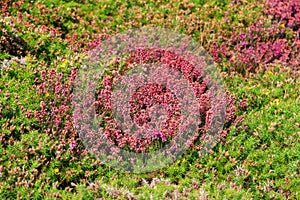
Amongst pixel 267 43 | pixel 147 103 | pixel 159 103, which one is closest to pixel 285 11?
pixel 267 43

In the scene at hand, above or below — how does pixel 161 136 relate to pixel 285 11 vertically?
below

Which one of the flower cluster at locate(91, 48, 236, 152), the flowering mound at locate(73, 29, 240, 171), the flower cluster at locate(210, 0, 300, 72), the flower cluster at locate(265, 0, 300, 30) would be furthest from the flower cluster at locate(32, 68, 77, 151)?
the flower cluster at locate(265, 0, 300, 30)

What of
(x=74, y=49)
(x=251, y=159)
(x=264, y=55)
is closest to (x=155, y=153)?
(x=251, y=159)

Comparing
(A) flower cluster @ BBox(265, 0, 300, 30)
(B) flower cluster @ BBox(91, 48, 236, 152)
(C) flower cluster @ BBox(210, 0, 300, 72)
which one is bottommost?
(B) flower cluster @ BBox(91, 48, 236, 152)

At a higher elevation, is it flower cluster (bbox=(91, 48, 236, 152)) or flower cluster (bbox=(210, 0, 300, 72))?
flower cluster (bbox=(210, 0, 300, 72))

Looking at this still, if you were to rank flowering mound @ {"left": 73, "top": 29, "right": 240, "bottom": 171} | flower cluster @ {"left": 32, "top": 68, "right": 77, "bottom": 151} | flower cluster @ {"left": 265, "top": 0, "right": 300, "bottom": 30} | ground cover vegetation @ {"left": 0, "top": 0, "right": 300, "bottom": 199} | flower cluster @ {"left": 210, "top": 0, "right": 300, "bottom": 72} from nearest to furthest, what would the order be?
ground cover vegetation @ {"left": 0, "top": 0, "right": 300, "bottom": 199} < flowering mound @ {"left": 73, "top": 29, "right": 240, "bottom": 171} < flower cluster @ {"left": 32, "top": 68, "right": 77, "bottom": 151} < flower cluster @ {"left": 210, "top": 0, "right": 300, "bottom": 72} < flower cluster @ {"left": 265, "top": 0, "right": 300, "bottom": 30}

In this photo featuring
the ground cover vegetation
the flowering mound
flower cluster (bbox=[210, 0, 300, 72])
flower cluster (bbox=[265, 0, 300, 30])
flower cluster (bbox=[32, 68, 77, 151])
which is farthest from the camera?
flower cluster (bbox=[265, 0, 300, 30])

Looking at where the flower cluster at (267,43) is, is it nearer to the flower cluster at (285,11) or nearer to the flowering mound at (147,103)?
the flower cluster at (285,11)

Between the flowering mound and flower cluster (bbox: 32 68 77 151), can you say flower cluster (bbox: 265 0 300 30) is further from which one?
flower cluster (bbox: 32 68 77 151)

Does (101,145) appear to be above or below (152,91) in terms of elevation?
below

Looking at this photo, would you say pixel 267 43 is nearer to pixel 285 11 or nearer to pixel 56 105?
pixel 285 11

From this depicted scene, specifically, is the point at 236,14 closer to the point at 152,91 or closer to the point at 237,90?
the point at 237,90
